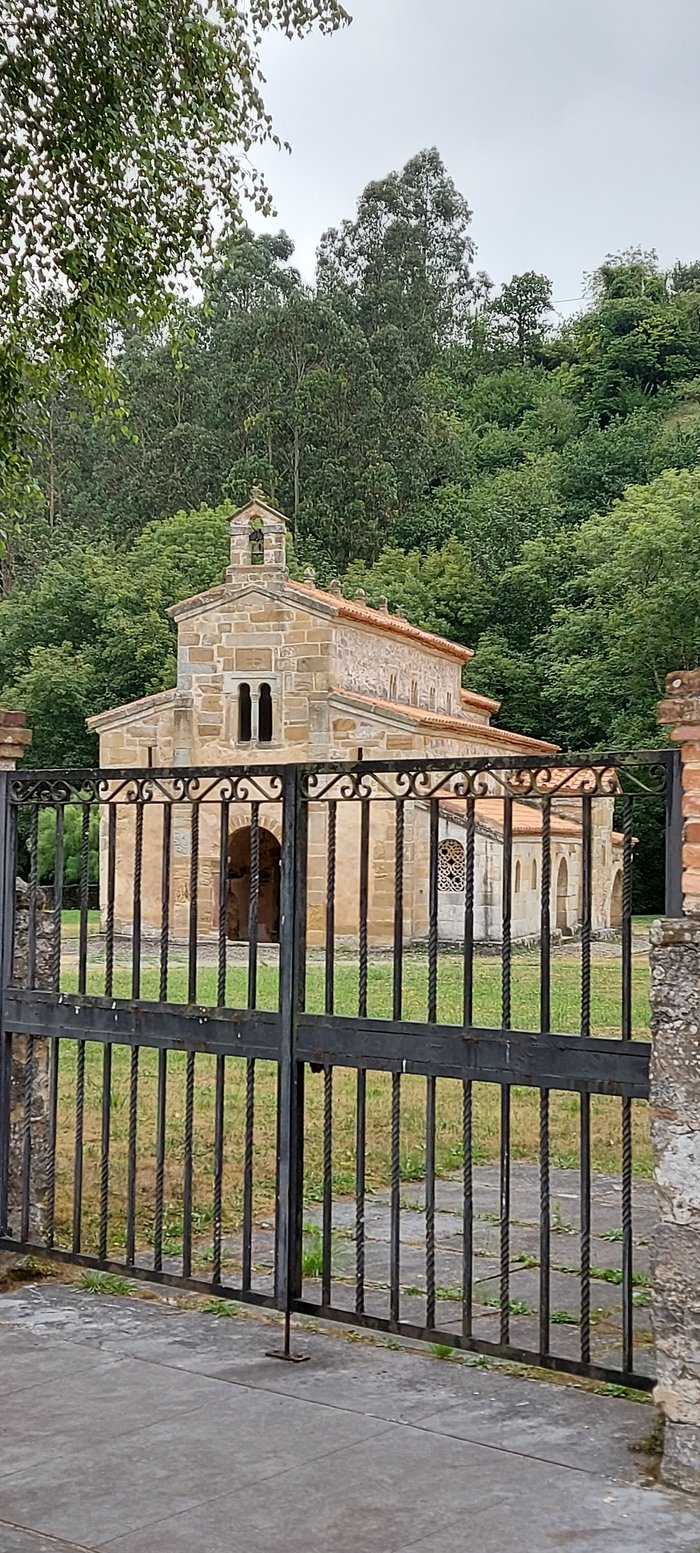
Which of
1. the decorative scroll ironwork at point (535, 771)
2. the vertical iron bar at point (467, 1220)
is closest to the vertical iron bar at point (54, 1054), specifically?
the decorative scroll ironwork at point (535, 771)

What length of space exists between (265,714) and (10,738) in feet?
76.1

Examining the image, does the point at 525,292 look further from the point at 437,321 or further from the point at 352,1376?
the point at 352,1376

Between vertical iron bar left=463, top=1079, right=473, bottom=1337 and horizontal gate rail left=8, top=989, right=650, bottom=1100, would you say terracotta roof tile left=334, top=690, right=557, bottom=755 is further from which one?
vertical iron bar left=463, top=1079, right=473, bottom=1337

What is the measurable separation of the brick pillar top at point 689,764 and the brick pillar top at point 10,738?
3.23 meters

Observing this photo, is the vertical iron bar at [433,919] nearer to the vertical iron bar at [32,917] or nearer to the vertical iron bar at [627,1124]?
the vertical iron bar at [627,1124]

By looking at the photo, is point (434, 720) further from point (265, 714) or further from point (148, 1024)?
point (148, 1024)

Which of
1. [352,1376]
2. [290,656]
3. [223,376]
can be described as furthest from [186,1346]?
[223,376]

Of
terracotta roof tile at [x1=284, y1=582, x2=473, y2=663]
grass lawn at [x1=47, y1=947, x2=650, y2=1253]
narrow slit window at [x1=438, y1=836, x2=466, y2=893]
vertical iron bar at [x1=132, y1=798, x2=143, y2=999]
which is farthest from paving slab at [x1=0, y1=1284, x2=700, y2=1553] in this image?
terracotta roof tile at [x1=284, y1=582, x2=473, y2=663]

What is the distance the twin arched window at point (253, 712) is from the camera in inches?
1167

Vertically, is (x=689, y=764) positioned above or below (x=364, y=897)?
above

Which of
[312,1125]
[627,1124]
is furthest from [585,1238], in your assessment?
[312,1125]

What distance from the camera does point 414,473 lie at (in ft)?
163

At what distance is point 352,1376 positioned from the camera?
513cm

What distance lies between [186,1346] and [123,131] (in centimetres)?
866
